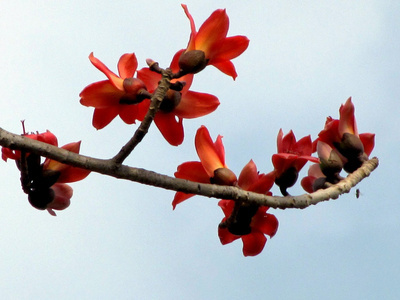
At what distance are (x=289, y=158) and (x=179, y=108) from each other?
14.4 inches

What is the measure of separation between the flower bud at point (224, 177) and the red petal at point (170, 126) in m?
0.15

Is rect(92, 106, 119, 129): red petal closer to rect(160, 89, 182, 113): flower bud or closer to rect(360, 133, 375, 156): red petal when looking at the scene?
rect(160, 89, 182, 113): flower bud

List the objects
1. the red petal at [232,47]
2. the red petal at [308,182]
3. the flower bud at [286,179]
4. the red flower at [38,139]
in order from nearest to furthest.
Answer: the red flower at [38,139], the red petal at [232,47], the flower bud at [286,179], the red petal at [308,182]

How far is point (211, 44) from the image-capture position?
5.00 feet

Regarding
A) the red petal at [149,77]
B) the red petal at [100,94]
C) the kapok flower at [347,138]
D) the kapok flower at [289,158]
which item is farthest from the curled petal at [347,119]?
the red petal at [100,94]

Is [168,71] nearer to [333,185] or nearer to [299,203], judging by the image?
[299,203]

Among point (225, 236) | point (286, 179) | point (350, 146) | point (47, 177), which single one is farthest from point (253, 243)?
point (47, 177)

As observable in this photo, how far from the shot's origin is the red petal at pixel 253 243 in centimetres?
172

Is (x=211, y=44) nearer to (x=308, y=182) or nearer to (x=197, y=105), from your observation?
(x=197, y=105)

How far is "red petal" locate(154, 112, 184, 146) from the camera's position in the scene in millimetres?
1623

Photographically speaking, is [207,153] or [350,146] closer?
[207,153]

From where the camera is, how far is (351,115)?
6.01ft

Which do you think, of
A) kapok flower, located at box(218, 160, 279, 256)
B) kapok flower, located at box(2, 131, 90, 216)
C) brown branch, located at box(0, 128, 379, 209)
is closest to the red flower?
kapok flower, located at box(2, 131, 90, 216)

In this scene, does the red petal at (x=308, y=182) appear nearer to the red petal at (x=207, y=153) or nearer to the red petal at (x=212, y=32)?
the red petal at (x=207, y=153)
